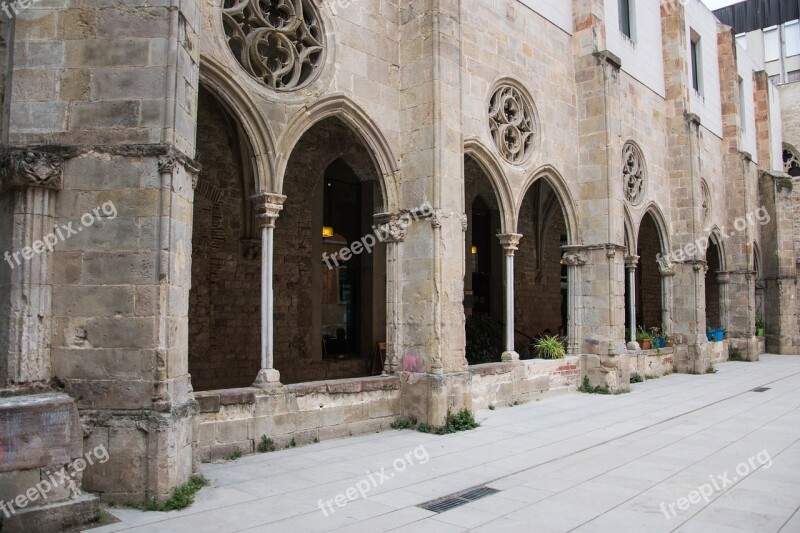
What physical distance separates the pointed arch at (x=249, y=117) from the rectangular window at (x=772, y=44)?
1150 inches

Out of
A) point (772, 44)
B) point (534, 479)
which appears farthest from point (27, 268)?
point (772, 44)

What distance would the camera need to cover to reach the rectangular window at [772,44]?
2784 cm

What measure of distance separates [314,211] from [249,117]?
4342 millimetres

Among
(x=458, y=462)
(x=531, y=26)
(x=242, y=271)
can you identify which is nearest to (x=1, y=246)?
(x=458, y=462)

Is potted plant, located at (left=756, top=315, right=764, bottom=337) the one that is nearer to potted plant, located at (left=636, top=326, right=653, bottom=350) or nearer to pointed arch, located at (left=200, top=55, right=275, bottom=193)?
potted plant, located at (left=636, top=326, right=653, bottom=350)

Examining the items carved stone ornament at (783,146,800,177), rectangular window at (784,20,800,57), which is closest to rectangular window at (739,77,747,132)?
carved stone ornament at (783,146,800,177)

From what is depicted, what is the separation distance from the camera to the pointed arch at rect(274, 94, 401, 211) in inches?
274

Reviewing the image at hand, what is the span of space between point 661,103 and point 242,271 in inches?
433

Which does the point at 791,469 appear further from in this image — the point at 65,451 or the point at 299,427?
the point at 65,451

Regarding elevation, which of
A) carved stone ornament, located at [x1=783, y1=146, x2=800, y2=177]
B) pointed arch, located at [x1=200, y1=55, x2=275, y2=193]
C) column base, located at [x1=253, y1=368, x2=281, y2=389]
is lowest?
column base, located at [x1=253, y1=368, x2=281, y2=389]

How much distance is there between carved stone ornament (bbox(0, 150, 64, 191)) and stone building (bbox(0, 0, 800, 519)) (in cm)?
2

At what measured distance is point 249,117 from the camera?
6691 millimetres

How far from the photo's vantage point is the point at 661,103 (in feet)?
49.2

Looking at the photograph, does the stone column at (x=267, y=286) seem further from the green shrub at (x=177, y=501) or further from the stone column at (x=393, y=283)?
the green shrub at (x=177, y=501)
